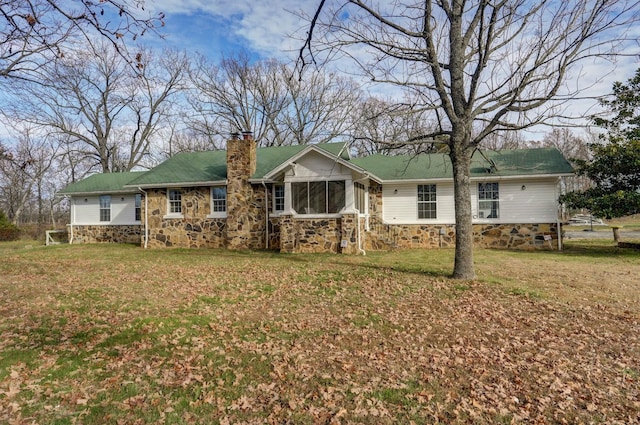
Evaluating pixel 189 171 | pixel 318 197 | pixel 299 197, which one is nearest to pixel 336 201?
pixel 318 197

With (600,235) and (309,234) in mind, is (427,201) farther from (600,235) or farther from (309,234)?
(600,235)

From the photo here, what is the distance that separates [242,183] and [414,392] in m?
13.8

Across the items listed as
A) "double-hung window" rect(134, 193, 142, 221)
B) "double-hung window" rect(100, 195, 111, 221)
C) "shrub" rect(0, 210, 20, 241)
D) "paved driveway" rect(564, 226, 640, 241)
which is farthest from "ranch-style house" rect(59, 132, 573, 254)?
"shrub" rect(0, 210, 20, 241)

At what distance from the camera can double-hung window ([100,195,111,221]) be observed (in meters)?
20.5

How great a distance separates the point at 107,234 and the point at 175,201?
18.5ft

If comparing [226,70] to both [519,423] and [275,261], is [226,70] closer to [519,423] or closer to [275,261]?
[275,261]

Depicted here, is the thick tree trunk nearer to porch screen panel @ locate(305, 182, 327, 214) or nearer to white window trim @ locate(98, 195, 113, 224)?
porch screen panel @ locate(305, 182, 327, 214)

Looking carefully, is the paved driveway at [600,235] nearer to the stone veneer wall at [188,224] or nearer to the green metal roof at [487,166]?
the green metal roof at [487,166]

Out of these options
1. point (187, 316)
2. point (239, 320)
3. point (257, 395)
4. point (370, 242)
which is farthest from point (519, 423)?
point (370, 242)

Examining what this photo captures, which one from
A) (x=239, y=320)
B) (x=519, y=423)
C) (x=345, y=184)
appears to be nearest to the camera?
(x=519, y=423)

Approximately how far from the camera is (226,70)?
32.2 meters

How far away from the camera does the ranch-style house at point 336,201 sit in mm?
14820

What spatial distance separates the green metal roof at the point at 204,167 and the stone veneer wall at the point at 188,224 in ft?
1.75

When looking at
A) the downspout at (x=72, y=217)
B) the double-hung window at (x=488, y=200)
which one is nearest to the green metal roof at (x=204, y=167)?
the downspout at (x=72, y=217)
